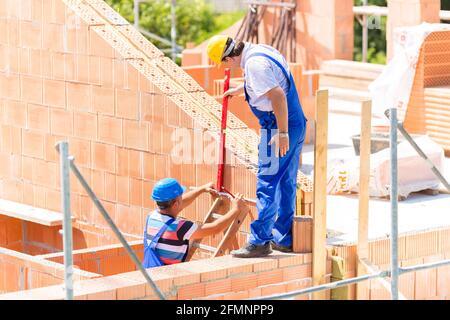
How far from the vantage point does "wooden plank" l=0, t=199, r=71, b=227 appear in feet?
40.1

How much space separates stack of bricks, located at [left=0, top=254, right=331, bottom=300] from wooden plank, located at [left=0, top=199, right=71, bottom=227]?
9.92ft

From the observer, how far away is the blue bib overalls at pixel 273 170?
9523 millimetres

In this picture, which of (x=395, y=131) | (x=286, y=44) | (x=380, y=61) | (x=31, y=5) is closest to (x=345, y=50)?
(x=286, y=44)

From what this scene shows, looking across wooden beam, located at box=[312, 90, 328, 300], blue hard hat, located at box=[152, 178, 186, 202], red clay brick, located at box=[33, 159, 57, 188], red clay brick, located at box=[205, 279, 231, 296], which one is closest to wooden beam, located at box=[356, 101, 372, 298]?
wooden beam, located at box=[312, 90, 328, 300]

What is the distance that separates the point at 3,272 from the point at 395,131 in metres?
4.37

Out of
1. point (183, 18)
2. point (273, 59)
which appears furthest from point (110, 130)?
point (183, 18)

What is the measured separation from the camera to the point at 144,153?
37.4ft

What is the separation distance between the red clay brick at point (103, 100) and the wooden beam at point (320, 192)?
2.80 meters

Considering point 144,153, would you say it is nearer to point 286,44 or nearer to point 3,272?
point 3,272

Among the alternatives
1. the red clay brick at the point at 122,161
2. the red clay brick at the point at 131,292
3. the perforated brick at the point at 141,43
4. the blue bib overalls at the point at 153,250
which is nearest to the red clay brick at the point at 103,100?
the red clay brick at the point at 122,161

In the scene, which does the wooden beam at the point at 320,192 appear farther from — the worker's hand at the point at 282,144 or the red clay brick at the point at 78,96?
the red clay brick at the point at 78,96

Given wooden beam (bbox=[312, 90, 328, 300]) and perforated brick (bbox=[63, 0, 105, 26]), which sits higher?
perforated brick (bbox=[63, 0, 105, 26])

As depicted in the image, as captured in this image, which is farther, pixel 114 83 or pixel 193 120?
pixel 114 83

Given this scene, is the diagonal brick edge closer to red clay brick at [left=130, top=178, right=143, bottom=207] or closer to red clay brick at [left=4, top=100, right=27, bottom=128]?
red clay brick at [left=130, top=178, right=143, bottom=207]
